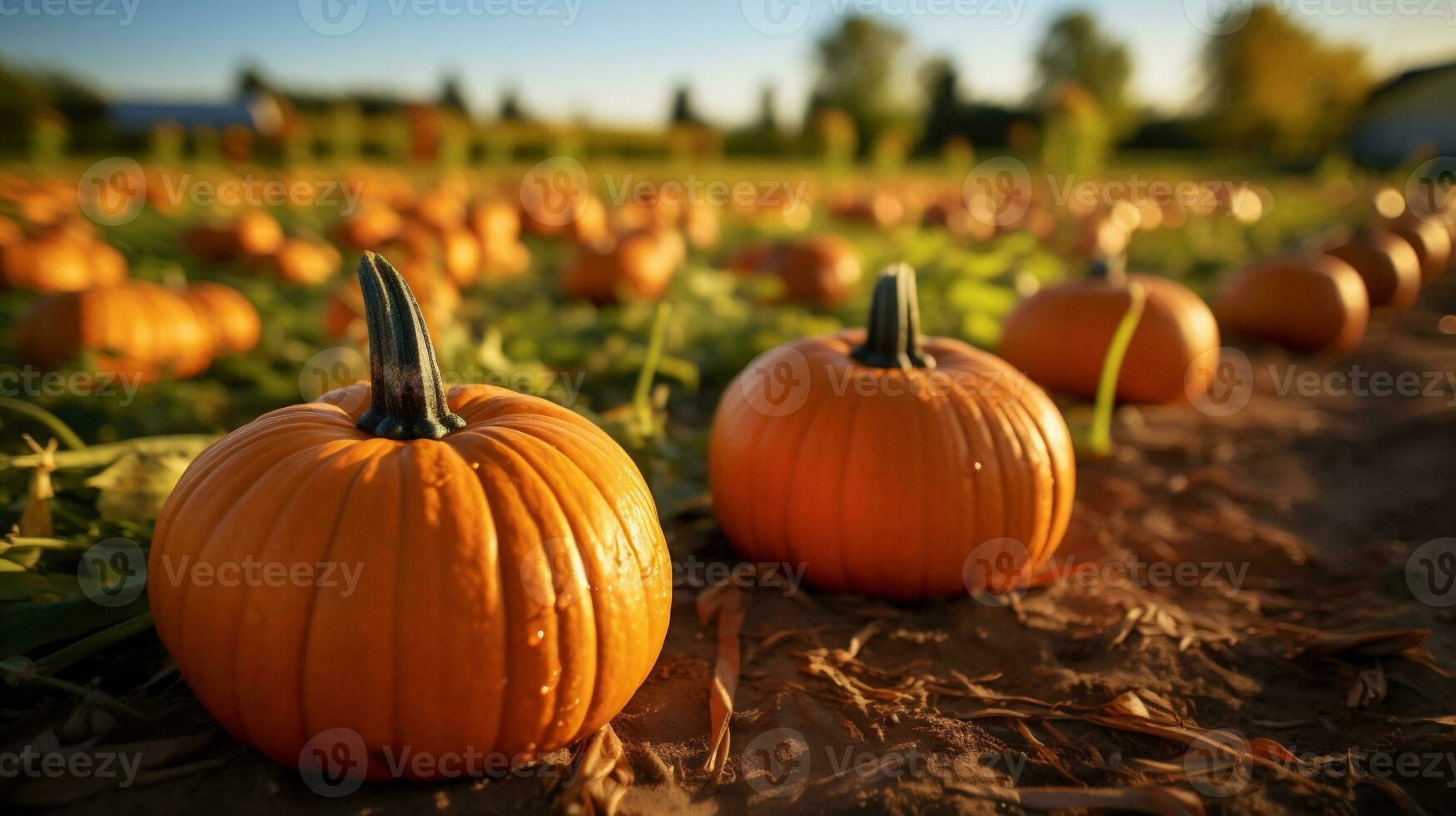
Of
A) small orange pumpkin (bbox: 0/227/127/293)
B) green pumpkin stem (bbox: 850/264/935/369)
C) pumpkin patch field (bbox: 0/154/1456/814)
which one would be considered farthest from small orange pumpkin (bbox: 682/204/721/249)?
green pumpkin stem (bbox: 850/264/935/369)

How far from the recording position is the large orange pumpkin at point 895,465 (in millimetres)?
2453

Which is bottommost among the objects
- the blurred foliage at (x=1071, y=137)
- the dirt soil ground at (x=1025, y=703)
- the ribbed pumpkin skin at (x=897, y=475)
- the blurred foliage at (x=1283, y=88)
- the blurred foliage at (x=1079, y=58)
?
the dirt soil ground at (x=1025, y=703)

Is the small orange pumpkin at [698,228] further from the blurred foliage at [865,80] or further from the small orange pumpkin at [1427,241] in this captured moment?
the blurred foliage at [865,80]

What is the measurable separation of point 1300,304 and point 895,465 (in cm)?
544

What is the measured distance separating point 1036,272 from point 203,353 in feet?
17.2

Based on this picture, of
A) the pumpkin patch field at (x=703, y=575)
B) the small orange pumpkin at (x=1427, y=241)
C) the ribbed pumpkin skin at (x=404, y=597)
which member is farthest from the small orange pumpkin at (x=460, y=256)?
the small orange pumpkin at (x=1427, y=241)

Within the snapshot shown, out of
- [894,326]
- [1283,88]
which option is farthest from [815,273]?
[1283,88]

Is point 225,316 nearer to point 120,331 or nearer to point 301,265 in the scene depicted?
point 120,331

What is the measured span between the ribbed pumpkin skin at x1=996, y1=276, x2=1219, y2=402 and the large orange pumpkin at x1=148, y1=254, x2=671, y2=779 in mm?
3519

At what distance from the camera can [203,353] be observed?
15.0 ft

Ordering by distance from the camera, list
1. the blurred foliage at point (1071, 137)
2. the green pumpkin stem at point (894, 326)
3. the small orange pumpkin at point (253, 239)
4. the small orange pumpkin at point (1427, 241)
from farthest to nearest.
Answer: the blurred foliage at point (1071, 137)
the small orange pumpkin at point (1427, 241)
the small orange pumpkin at point (253, 239)
the green pumpkin stem at point (894, 326)

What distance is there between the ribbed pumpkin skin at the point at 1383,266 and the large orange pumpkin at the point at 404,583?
8.43 m

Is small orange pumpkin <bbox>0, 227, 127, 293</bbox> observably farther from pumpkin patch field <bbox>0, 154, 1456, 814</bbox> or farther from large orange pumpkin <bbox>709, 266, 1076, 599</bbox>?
large orange pumpkin <bbox>709, 266, 1076, 599</bbox>

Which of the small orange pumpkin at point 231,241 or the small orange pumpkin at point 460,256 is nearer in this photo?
the small orange pumpkin at point 460,256
